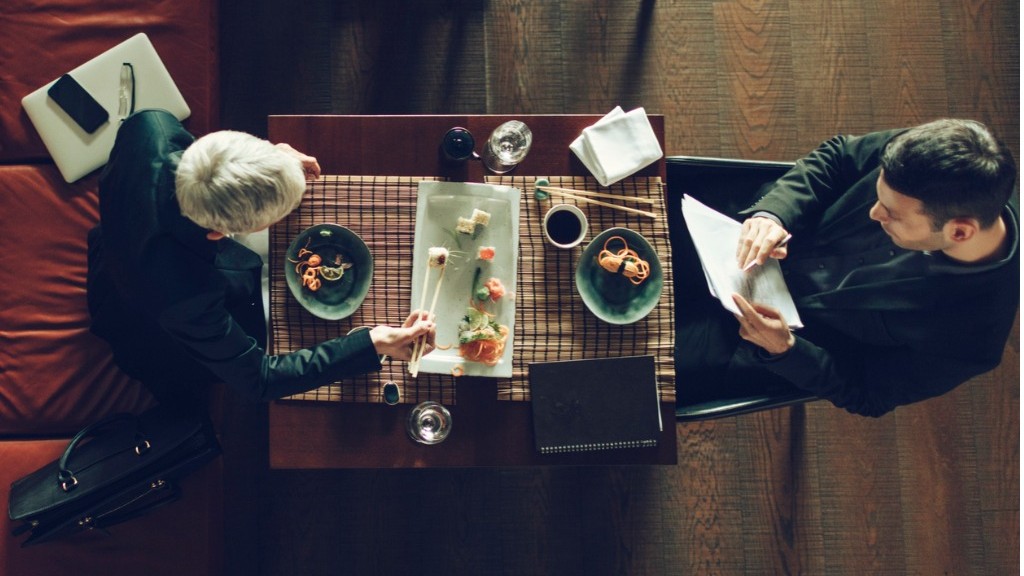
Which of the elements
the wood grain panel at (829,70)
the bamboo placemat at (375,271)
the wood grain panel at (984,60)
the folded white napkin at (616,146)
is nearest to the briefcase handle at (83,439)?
the bamboo placemat at (375,271)

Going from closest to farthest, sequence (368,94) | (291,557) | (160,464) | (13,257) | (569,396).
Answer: (569,396)
(160,464)
(13,257)
(291,557)
(368,94)

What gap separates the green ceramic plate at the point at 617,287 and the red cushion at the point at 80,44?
1260 millimetres

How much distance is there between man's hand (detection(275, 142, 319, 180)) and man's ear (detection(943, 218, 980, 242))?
1427 mm

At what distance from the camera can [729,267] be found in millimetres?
1815

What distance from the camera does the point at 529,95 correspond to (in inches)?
105

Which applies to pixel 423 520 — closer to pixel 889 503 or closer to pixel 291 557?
pixel 291 557

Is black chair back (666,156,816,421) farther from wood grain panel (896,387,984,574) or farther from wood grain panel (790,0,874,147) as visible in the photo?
wood grain panel (896,387,984,574)

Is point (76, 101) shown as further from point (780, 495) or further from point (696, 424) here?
point (780, 495)

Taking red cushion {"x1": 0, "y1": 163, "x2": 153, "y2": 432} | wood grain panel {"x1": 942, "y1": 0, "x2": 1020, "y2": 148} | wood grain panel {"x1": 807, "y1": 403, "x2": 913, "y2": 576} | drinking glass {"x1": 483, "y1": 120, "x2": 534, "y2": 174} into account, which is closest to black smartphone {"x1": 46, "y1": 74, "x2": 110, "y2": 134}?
red cushion {"x1": 0, "y1": 163, "x2": 153, "y2": 432}

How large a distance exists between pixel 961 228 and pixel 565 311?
881 millimetres

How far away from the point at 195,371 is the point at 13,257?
25.9 inches

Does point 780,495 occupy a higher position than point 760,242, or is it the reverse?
point 760,242

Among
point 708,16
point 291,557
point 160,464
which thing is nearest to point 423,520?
point 291,557

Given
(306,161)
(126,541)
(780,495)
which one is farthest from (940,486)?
(126,541)
